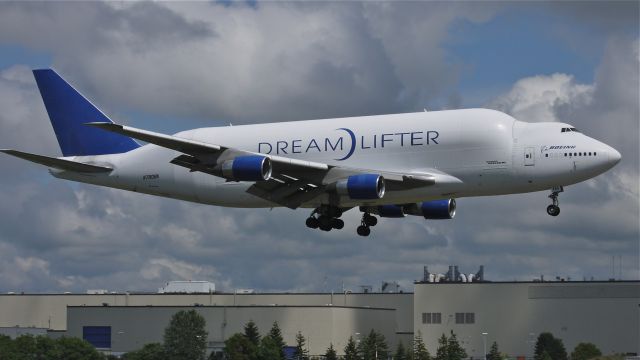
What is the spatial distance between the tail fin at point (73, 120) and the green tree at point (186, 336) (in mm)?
69688

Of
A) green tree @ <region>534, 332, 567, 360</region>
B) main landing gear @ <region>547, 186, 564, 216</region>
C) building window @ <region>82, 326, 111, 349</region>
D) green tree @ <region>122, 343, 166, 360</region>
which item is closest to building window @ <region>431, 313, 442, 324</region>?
green tree @ <region>534, 332, 567, 360</region>

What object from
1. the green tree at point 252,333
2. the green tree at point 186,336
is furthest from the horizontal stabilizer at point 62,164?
the green tree at point 252,333

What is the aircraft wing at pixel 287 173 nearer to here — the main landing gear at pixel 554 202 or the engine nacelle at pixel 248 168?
the engine nacelle at pixel 248 168

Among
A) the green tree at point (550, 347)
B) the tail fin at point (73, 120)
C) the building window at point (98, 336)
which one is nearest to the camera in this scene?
the tail fin at point (73, 120)

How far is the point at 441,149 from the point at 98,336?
112824mm

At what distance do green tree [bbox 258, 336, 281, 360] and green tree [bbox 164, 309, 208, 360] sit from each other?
8.73m

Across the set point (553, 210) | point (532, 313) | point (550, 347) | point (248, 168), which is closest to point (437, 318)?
point (532, 313)

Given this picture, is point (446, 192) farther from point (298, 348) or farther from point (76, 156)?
point (298, 348)

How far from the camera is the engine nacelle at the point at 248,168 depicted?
63.3 meters

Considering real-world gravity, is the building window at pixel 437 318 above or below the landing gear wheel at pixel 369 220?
below

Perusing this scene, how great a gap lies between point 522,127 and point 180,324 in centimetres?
9423

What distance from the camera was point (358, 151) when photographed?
2623 inches

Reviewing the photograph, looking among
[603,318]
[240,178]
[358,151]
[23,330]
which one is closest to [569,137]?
[358,151]

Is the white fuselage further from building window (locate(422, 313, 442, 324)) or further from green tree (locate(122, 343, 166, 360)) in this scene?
building window (locate(422, 313, 442, 324))
